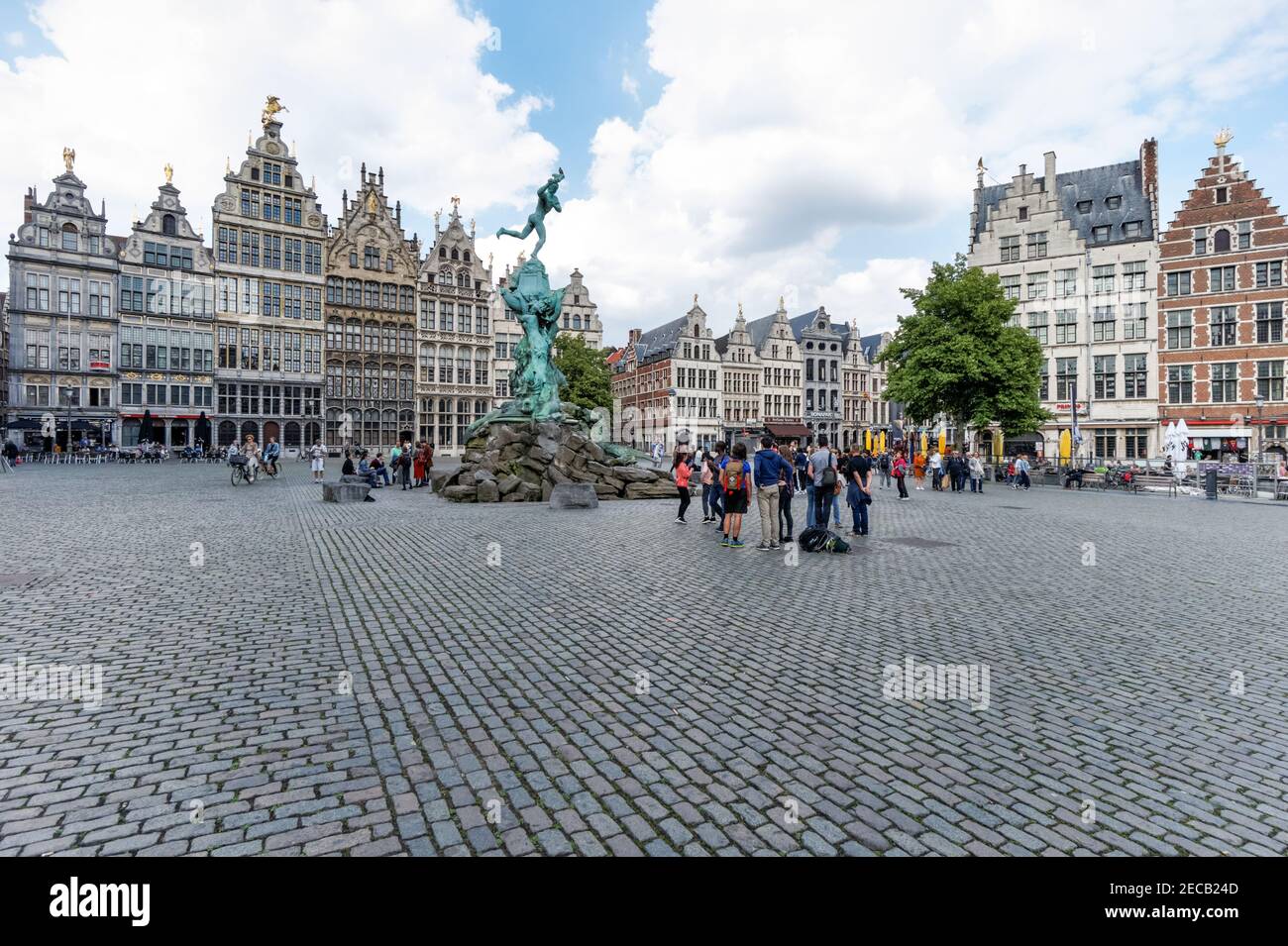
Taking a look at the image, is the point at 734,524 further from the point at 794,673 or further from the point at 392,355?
the point at 392,355

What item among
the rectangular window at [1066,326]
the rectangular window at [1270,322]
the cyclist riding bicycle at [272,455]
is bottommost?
the cyclist riding bicycle at [272,455]

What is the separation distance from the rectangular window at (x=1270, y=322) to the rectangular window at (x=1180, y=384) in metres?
3.99

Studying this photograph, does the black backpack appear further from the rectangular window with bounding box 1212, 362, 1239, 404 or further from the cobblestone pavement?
the rectangular window with bounding box 1212, 362, 1239, 404

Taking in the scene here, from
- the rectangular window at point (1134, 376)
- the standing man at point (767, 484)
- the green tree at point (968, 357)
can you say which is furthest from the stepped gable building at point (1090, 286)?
the standing man at point (767, 484)

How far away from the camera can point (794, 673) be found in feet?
17.3

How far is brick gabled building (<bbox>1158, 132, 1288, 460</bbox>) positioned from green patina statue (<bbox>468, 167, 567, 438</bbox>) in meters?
41.5

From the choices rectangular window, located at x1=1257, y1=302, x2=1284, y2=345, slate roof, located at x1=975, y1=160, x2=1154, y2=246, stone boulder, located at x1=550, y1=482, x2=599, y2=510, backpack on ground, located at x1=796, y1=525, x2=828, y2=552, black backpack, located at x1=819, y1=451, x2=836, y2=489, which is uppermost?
slate roof, located at x1=975, y1=160, x2=1154, y2=246

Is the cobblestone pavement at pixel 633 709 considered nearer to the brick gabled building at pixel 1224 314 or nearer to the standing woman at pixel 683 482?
the standing woman at pixel 683 482

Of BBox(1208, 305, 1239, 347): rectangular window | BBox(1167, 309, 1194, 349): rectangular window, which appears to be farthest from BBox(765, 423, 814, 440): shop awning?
BBox(1208, 305, 1239, 347): rectangular window

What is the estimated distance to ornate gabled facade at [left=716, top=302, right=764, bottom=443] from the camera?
73688mm

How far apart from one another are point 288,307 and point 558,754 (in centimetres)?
6413

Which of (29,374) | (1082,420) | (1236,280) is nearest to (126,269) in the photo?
(29,374)

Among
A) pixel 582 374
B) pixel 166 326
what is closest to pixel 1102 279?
pixel 582 374

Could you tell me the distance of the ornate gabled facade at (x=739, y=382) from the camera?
2901 inches
